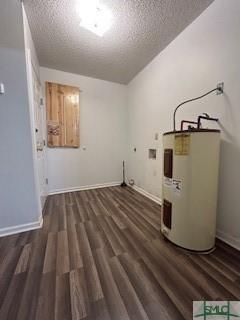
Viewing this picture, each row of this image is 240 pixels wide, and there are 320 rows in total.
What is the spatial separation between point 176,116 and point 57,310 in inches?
102

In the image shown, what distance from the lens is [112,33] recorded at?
7.50ft

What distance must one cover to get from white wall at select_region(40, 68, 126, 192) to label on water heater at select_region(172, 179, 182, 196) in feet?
8.72

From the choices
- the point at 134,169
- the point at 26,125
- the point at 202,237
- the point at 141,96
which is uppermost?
the point at 141,96

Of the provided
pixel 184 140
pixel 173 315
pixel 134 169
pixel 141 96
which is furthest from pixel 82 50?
pixel 173 315

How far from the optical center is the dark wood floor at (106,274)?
3.45 feet

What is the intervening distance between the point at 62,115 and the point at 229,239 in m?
3.63

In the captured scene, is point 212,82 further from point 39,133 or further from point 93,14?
point 39,133

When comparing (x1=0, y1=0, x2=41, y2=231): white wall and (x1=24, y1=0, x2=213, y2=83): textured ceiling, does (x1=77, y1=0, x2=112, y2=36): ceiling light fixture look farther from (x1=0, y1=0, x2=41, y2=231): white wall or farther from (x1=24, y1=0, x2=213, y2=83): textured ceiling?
(x1=0, y1=0, x2=41, y2=231): white wall

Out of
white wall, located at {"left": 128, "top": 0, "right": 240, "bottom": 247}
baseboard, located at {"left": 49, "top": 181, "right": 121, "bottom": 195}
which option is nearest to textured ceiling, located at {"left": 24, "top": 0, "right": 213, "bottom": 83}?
white wall, located at {"left": 128, "top": 0, "right": 240, "bottom": 247}

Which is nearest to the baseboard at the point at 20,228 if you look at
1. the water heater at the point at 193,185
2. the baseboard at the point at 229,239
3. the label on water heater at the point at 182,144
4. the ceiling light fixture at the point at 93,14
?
the water heater at the point at 193,185

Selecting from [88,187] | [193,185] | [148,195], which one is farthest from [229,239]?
[88,187]

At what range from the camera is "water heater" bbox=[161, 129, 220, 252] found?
1491 mm

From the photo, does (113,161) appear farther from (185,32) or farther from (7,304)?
(7,304)

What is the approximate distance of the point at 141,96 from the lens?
11.5 ft
